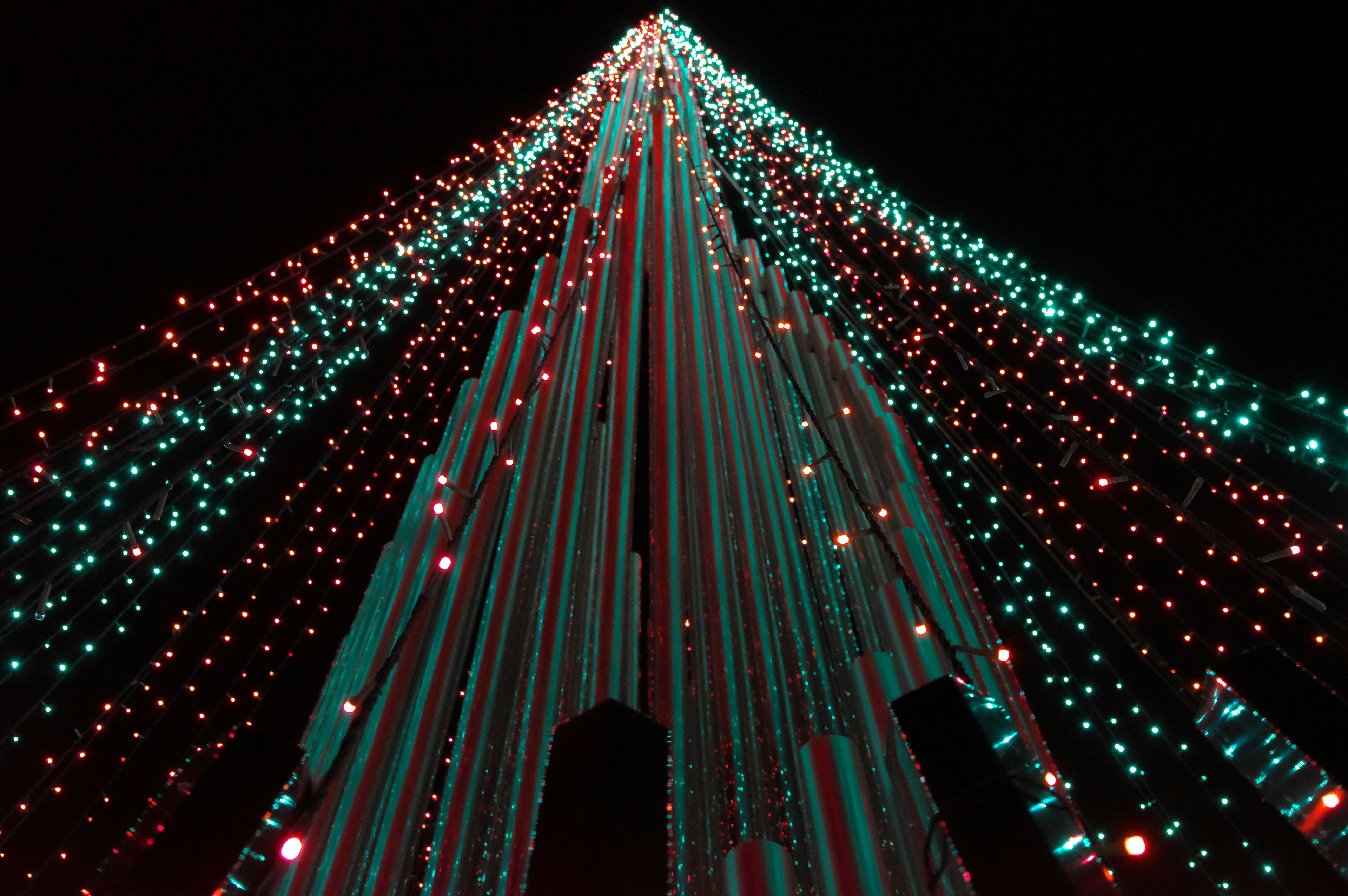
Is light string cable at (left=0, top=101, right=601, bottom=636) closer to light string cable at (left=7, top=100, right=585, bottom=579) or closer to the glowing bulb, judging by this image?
light string cable at (left=7, top=100, right=585, bottom=579)

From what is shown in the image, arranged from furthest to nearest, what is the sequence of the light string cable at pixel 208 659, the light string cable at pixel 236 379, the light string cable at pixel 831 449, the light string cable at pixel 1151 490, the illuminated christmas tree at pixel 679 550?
the light string cable at pixel 208 659 → the light string cable at pixel 1151 490 → the light string cable at pixel 236 379 → the light string cable at pixel 831 449 → the illuminated christmas tree at pixel 679 550

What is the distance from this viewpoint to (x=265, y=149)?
24.3ft

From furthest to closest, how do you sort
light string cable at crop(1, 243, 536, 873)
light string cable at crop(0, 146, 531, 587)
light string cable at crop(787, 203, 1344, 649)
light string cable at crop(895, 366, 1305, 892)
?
light string cable at crop(1, 243, 536, 873)
light string cable at crop(895, 366, 1305, 892)
light string cable at crop(787, 203, 1344, 649)
light string cable at crop(0, 146, 531, 587)

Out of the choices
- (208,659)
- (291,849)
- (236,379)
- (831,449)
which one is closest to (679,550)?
(831,449)

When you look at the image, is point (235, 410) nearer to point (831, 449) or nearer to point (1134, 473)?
point (831, 449)

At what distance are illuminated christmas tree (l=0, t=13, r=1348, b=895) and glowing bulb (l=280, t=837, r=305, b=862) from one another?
4 cm

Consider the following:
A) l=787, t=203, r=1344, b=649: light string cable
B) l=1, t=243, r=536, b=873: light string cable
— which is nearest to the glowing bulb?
l=1, t=243, r=536, b=873: light string cable

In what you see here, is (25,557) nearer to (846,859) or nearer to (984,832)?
(846,859)

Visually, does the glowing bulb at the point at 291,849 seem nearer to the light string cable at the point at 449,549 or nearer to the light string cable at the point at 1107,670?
the light string cable at the point at 449,549

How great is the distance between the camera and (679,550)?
2.84 metres

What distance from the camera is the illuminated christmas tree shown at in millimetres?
1888

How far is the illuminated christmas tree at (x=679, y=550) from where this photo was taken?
6.19 ft

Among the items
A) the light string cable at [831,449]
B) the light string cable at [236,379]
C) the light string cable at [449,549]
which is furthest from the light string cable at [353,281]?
the light string cable at [831,449]

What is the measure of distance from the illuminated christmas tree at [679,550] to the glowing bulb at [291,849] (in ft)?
0.13
